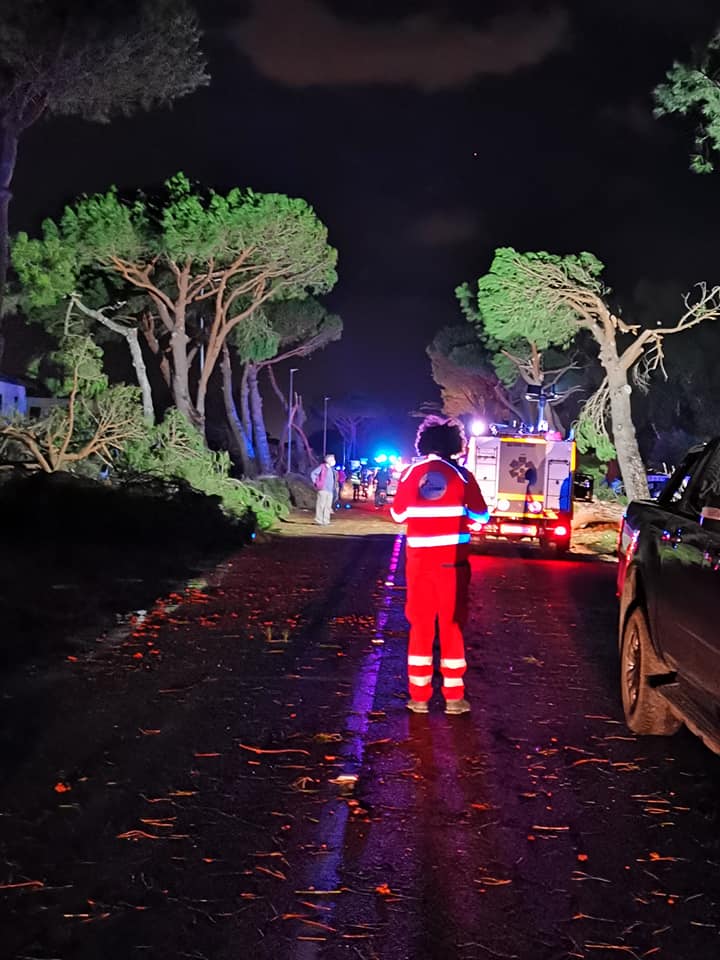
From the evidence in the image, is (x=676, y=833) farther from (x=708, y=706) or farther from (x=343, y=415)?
(x=343, y=415)

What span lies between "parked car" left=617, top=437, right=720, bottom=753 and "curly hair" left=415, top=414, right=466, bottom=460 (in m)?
1.36

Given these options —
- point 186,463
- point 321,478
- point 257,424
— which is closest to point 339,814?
point 186,463

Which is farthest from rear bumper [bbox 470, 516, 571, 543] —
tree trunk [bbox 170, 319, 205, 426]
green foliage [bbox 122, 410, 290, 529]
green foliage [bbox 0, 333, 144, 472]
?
A: tree trunk [bbox 170, 319, 205, 426]

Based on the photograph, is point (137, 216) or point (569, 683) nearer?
point (569, 683)

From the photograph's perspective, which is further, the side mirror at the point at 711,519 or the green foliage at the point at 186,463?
the green foliage at the point at 186,463

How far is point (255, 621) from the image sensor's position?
10266 mm

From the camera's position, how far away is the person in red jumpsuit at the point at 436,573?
6.39 metres

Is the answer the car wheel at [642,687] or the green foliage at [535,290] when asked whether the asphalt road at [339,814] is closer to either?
the car wheel at [642,687]


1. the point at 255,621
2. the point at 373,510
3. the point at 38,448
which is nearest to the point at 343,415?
the point at 373,510

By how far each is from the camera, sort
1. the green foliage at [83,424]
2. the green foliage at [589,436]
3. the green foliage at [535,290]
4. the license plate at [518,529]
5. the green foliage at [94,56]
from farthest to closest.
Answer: the green foliage at [589,436] < the green foliage at [535,290] < the license plate at [518,529] < the green foliage at [83,424] < the green foliage at [94,56]

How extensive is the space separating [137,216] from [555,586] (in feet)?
56.3

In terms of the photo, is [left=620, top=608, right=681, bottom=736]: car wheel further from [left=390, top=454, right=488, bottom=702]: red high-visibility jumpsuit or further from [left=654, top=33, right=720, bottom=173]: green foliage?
[left=654, top=33, right=720, bottom=173]: green foliage

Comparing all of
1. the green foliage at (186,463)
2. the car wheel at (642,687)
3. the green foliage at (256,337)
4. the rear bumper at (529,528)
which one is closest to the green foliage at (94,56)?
the green foliage at (186,463)

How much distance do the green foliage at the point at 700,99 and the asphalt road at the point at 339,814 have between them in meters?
12.8
